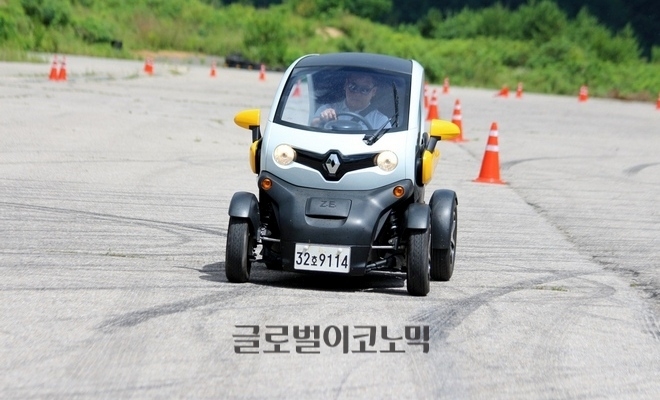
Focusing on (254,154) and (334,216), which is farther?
(254,154)

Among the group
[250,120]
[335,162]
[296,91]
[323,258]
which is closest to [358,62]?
[296,91]

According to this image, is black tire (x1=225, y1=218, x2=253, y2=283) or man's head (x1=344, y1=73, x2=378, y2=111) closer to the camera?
black tire (x1=225, y1=218, x2=253, y2=283)

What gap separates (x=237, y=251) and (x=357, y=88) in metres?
1.57

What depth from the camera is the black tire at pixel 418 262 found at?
8289 mm

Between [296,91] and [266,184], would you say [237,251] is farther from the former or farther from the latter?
[296,91]

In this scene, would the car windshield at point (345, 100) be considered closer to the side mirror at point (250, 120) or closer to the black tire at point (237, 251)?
the side mirror at point (250, 120)

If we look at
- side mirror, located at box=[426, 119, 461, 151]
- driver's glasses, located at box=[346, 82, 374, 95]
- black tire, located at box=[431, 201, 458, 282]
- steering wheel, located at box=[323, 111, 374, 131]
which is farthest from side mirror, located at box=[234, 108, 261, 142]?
black tire, located at box=[431, 201, 458, 282]

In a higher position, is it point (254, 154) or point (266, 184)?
point (254, 154)

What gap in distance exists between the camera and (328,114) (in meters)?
8.97

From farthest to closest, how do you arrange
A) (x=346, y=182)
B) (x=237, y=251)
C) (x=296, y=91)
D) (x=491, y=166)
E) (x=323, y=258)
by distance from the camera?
(x=491, y=166) < (x=296, y=91) < (x=346, y=182) < (x=237, y=251) < (x=323, y=258)

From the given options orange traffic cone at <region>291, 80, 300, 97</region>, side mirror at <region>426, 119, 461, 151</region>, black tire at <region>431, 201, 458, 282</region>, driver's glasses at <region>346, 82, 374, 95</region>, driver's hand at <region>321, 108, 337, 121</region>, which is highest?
driver's glasses at <region>346, 82, 374, 95</region>

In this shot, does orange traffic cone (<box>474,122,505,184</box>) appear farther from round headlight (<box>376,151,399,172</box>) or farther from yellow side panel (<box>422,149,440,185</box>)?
round headlight (<box>376,151,399,172</box>)

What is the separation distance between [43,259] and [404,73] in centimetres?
296

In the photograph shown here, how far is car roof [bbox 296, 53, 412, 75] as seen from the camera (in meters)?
9.26
